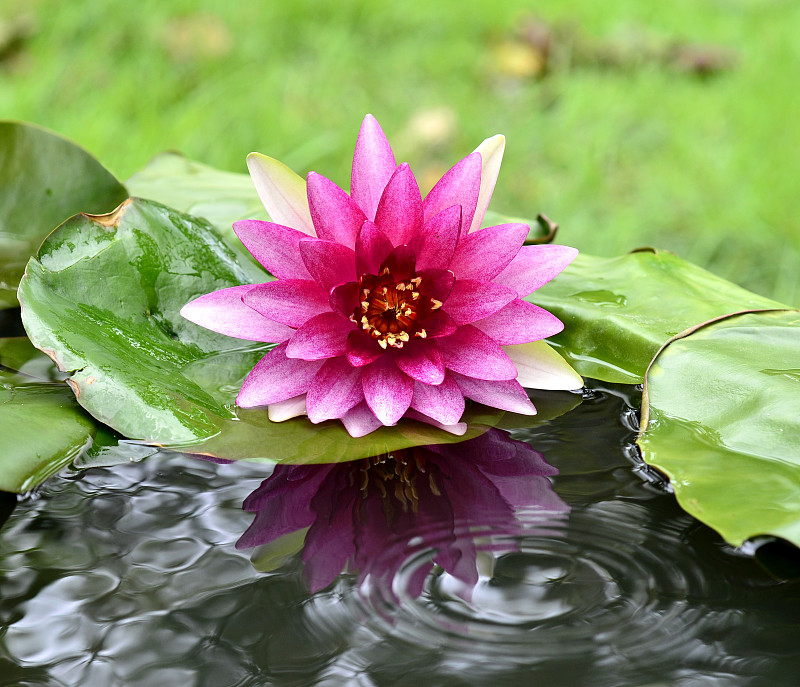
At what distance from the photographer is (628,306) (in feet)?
2.63

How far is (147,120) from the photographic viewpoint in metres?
1.79

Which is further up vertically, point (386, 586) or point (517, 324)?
point (517, 324)

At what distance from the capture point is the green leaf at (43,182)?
84cm

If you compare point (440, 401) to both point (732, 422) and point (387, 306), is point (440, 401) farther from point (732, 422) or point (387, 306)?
point (732, 422)

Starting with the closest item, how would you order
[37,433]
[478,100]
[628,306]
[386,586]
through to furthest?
[386,586], [37,433], [628,306], [478,100]

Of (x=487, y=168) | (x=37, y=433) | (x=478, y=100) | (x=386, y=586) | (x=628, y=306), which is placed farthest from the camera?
(x=478, y=100)

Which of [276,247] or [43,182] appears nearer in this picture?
[276,247]

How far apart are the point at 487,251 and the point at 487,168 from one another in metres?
0.09

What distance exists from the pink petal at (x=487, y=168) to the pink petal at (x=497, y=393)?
0.44 ft

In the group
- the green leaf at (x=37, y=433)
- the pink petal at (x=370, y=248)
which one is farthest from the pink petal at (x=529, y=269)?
the green leaf at (x=37, y=433)

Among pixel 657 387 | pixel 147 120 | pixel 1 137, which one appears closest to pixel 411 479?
pixel 657 387

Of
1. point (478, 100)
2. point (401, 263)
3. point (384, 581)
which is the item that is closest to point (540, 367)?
point (401, 263)

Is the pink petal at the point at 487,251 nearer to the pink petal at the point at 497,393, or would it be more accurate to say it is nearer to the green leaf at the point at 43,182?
the pink petal at the point at 497,393

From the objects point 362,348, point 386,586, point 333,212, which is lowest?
point 386,586
